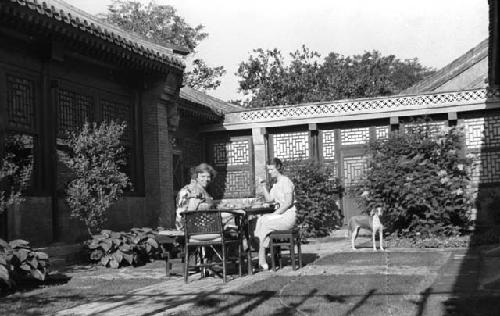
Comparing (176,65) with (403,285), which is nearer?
(403,285)

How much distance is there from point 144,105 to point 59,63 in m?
2.92

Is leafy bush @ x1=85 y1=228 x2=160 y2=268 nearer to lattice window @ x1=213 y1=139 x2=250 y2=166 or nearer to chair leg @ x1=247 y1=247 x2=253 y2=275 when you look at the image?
chair leg @ x1=247 y1=247 x2=253 y2=275

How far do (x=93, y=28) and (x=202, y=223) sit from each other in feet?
14.1

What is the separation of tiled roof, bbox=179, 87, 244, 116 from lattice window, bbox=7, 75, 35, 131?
583 cm

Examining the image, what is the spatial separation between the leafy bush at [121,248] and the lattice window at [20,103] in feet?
7.08

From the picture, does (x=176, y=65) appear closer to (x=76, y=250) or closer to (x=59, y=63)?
(x=59, y=63)

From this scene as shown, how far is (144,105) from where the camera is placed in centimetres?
1367

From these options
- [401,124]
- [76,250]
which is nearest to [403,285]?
[76,250]

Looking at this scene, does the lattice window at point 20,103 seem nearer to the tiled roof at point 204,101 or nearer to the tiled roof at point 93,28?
the tiled roof at point 93,28

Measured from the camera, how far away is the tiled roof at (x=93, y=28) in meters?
8.82

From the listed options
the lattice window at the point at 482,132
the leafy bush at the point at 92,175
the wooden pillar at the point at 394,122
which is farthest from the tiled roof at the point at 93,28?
the lattice window at the point at 482,132

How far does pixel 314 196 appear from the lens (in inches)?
635

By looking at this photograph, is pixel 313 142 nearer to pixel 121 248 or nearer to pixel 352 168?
pixel 352 168

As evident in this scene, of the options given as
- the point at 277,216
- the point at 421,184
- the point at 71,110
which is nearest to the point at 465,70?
the point at 421,184
